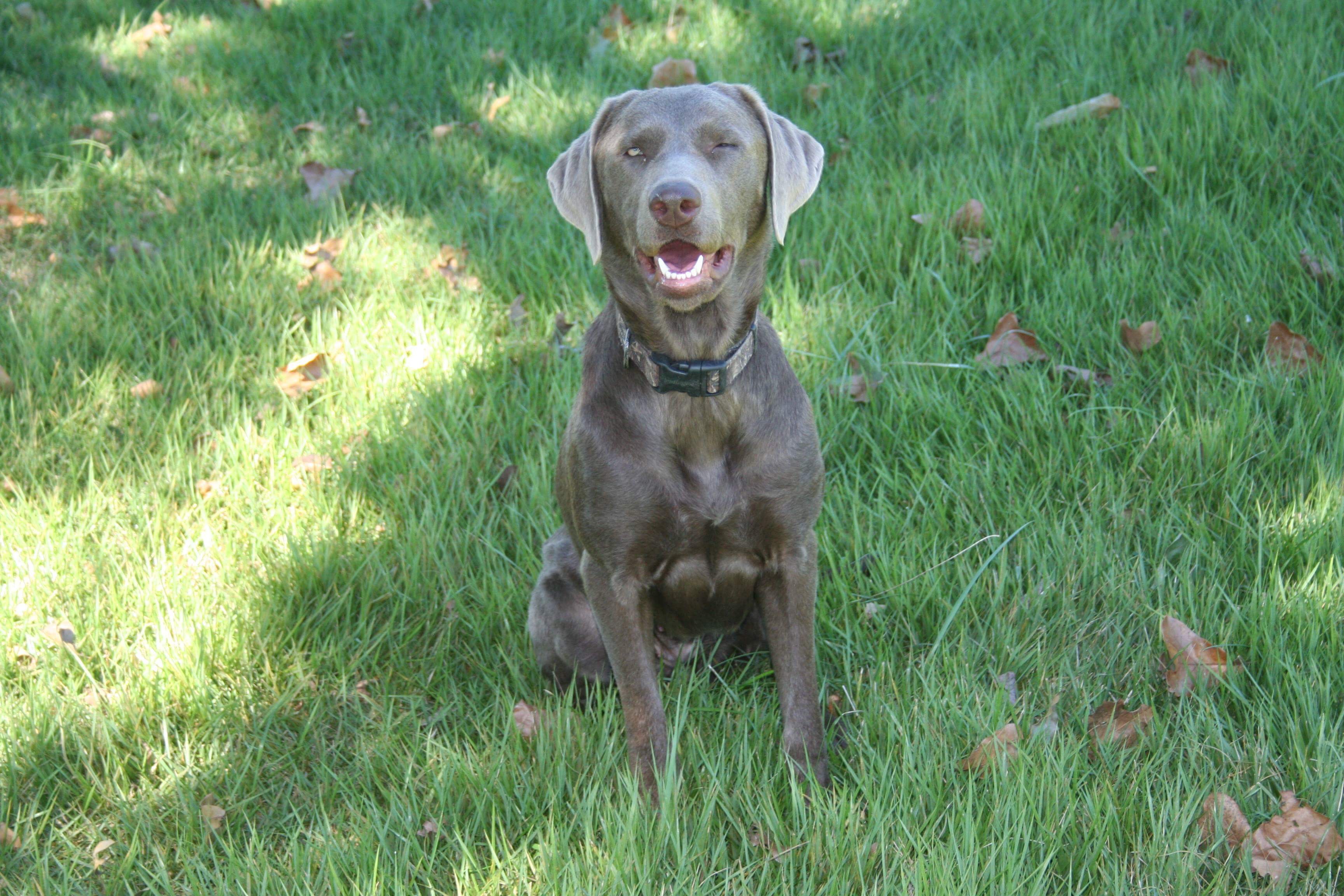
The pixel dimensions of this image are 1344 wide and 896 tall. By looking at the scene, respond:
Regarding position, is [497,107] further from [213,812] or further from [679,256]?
[213,812]

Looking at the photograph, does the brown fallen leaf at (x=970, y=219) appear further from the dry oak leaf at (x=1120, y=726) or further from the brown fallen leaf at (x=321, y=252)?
the brown fallen leaf at (x=321, y=252)

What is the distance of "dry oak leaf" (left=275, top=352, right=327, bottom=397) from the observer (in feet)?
13.3

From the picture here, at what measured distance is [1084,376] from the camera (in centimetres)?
358

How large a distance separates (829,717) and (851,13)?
3.99 m

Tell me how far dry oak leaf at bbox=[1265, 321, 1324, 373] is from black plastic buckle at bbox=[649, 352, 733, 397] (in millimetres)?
1870

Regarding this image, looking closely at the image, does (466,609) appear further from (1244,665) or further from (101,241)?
(101,241)

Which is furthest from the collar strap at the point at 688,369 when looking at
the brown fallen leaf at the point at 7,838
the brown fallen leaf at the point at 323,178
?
the brown fallen leaf at the point at 323,178

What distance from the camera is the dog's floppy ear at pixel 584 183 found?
2.66 meters

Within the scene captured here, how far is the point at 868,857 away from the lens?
89.7 inches

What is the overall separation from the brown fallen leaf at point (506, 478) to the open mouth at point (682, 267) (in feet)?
3.98

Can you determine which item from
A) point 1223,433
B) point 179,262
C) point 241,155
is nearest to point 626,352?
point 1223,433

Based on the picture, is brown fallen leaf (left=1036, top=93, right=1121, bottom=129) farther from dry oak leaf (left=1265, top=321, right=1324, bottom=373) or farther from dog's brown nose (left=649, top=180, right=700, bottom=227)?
dog's brown nose (left=649, top=180, right=700, bottom=227)

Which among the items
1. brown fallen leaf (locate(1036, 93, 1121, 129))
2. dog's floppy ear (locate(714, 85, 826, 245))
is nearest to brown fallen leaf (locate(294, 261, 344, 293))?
dog's floppy ear (locate(714, 85, 826, 245))

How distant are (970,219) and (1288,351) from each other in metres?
1.18
